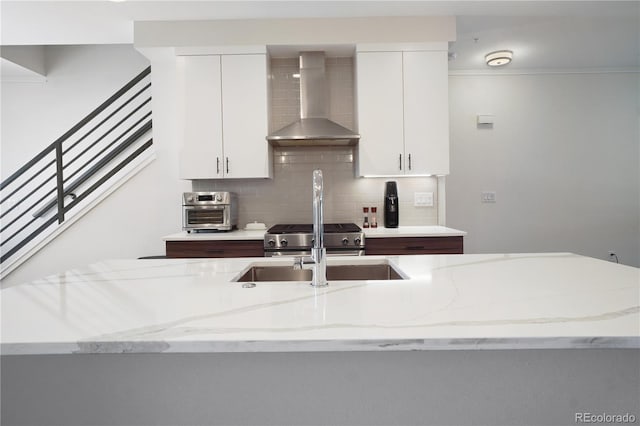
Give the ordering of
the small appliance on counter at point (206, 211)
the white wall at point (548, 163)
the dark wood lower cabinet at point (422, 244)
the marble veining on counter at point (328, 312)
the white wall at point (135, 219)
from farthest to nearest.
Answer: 1. the white wall at point (548, 163)
2. the white wall at point (135, 219)
3. the small appliance on counter at point (206, 211)
4. the dark wood lower cabinet at point (422, 244)
5. the marble veining on counter at point (328, 312)

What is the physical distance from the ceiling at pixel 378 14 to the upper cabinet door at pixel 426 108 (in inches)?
15.0

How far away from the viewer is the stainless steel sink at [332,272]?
1.68m

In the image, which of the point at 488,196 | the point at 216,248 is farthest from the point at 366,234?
the point at 488,196

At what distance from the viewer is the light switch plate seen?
12.1 ft

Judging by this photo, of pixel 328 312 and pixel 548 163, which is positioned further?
pixel 548 163

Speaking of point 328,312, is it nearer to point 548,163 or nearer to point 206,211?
point 206,211

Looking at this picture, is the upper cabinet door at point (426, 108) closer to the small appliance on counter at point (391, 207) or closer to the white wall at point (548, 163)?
the small appliance on counter at point (391, 207)

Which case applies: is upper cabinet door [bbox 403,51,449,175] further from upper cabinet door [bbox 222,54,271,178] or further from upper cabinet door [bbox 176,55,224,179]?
upper cabinet door [bbox 176,55,224,179]

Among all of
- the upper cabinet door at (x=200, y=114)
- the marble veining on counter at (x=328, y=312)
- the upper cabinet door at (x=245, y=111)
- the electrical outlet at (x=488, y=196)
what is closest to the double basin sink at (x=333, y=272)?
the marble veining on counter at (x=328, y=312)

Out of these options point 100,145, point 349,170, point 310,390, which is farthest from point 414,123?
point 100,145

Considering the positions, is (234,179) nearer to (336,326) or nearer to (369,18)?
(369,18)

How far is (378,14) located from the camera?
3.21 meters

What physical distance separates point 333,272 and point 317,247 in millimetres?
443

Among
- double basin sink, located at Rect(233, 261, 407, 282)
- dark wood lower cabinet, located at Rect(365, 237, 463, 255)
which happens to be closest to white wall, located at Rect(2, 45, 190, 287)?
dark wood lower cabinet, located at Rect(365, 237, 463, 255)
